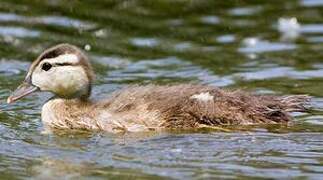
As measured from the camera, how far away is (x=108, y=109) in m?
10.1

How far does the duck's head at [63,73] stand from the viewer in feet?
33.9

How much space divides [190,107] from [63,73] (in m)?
1.31

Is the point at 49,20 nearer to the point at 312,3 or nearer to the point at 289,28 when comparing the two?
the point at 289,28

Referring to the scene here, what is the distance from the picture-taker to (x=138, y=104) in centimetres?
999

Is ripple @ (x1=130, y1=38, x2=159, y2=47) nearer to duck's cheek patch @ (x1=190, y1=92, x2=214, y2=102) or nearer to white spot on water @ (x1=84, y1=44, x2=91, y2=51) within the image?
white spot on water @ (x1=84, y1=44, x2=91, y2=51)

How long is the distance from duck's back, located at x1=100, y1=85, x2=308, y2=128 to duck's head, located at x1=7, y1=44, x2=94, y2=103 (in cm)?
39

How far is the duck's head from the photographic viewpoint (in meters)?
10.3

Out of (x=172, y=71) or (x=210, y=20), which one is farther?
(x=210, y=20)

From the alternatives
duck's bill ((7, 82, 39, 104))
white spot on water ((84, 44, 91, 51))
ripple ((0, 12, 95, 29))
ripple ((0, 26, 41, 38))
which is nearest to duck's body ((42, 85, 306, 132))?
duck's bill ((7, 82, 39, 104))

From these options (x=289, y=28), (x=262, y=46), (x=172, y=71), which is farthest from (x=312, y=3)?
(x=172, y=71)

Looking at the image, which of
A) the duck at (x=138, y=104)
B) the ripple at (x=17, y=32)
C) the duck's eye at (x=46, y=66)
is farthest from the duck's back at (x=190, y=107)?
the ripple at (x=17, y=32)

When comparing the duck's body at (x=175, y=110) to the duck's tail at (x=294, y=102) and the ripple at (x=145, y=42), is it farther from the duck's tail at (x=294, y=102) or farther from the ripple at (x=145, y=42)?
the ripple at (x=145, y=42)

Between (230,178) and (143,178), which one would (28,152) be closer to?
(143,178)

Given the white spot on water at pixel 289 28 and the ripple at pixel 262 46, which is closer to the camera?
the ripple at pixel 262 46
